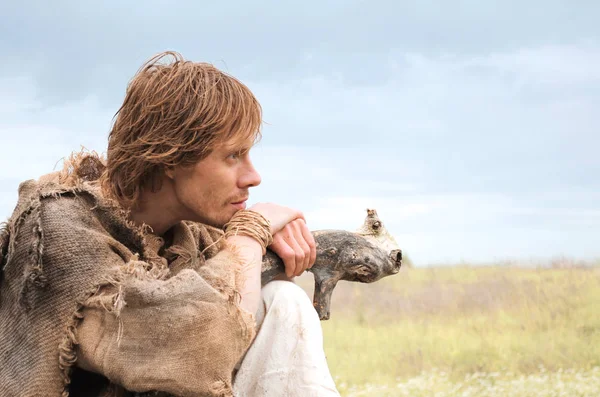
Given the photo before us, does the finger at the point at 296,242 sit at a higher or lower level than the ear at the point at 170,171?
lower

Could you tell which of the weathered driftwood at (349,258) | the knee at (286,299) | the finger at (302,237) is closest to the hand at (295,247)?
the finger at (302,237)

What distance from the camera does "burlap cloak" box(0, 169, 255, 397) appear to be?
2.34 metres

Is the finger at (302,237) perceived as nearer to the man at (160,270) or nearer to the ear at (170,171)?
the man at (160,270)

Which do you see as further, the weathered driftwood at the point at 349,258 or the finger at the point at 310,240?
the weathered driftwood at the point at 349,258

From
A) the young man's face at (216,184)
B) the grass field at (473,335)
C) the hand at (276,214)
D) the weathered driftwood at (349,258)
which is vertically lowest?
the grass field at (473,335)

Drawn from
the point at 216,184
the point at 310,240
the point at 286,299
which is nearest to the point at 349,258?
the point at 310,240

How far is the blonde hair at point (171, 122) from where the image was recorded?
2.58m

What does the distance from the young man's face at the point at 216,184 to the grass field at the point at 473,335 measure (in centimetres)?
398

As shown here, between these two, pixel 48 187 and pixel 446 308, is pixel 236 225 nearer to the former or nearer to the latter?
pixel 48 187

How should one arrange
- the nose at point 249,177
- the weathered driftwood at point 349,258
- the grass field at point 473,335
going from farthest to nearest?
the grass field at point 473,335
the weathered driftwood at point 349,258
the nose at point 249,177

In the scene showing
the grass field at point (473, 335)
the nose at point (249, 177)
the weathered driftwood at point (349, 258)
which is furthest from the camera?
the grass field at point (473, 335)

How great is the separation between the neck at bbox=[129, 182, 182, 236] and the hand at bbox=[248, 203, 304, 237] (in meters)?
0.29

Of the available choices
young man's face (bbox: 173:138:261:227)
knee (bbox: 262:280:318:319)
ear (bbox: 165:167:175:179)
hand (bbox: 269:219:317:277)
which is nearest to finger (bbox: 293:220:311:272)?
hand (bbox: 269:219:317:277)

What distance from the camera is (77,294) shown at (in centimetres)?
246
